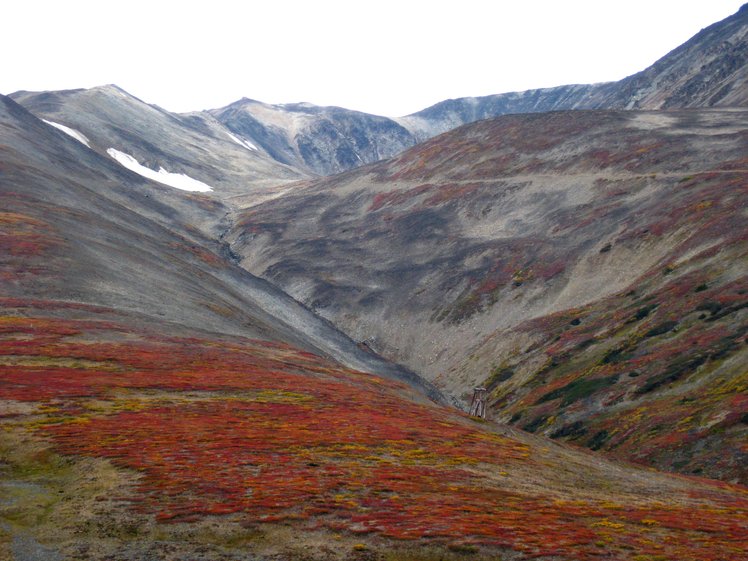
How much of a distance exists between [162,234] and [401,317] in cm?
3633

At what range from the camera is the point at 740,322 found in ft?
149

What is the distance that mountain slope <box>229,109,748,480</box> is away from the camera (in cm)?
4872

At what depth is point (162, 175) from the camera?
615ft

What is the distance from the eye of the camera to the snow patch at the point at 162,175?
588ft

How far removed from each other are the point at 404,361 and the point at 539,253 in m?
24.9

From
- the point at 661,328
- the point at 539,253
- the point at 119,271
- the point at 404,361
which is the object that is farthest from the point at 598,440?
the point at 539,253

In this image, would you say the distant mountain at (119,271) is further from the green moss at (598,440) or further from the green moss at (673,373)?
the green moss at (673,373)

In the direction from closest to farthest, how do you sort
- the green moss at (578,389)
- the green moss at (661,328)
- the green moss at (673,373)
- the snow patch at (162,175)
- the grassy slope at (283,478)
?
the grassy slope at (283,478)
the green moss at (673,373)
the green moss at (578,389)
the green moss at (661,328)
the snow patch at (162,175)

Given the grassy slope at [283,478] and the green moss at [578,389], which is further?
the green moss at [578,389]

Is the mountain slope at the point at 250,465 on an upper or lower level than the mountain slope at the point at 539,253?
lower

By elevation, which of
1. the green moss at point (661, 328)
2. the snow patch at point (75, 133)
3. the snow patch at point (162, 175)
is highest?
the snow patch at point (75, 133)

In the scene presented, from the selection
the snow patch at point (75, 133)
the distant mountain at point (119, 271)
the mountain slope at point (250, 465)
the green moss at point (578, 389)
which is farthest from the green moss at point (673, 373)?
the snow patch at point (75, 133)

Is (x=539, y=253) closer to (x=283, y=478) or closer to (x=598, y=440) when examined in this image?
(x=598, y=440)

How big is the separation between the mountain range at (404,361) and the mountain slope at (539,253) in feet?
1.28
